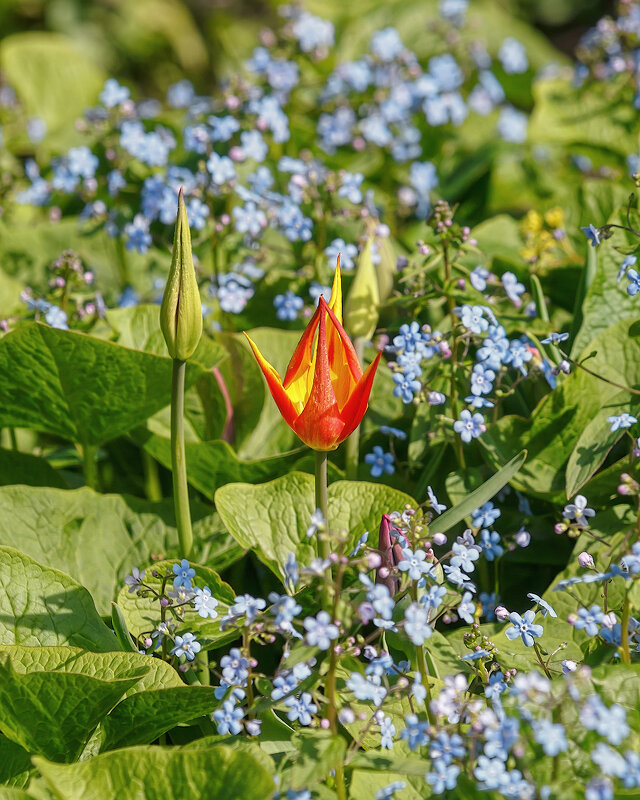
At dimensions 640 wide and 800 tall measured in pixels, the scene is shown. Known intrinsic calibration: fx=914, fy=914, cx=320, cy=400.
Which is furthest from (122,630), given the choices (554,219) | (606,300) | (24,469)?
(554,219)

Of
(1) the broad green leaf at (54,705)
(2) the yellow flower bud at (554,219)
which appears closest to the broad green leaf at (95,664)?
(1) the broad green leaf at (54,705)

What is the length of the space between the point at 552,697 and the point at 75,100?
8.39 ft

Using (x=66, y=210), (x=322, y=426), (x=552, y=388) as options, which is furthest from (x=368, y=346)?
(x=66, y=210)

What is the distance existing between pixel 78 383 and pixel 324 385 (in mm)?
601

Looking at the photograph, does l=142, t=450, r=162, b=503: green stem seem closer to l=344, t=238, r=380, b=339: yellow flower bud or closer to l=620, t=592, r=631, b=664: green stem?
l=344, t=238, r=380, b=339: yellow flower bud

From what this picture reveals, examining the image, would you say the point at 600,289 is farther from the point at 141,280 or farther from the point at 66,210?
the point at 66,210

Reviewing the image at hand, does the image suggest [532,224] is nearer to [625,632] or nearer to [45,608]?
[625,632]

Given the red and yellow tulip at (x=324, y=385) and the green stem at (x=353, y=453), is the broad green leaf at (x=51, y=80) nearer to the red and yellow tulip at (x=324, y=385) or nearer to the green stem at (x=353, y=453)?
the green stem at (x=353, y=453)

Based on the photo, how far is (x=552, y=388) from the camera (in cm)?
144

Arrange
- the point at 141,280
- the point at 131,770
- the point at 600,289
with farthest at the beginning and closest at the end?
1. the point at 141,280
2. the point at 600,289
3. the point at 131,770

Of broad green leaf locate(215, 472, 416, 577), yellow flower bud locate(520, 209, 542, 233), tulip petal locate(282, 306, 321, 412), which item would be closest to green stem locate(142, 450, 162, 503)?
broad green leaf locate(215, 472, 416, 577)

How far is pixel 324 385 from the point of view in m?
1.03

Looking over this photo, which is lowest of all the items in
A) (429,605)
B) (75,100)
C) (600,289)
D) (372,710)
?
(372,710)

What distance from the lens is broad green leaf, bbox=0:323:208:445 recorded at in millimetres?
1422
